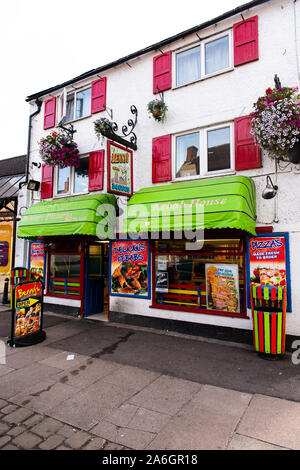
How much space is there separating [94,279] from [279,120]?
24.3 feet

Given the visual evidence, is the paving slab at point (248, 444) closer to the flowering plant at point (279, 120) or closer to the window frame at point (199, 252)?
the window frame at point (199, 252)

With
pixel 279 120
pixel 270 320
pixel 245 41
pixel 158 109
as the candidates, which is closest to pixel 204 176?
pixel 279 120

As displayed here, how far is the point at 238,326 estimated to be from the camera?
22.3ft

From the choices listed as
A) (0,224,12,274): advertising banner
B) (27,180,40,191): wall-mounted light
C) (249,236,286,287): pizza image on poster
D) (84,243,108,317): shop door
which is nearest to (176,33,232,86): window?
(249,236,286,287): pizza image on poster

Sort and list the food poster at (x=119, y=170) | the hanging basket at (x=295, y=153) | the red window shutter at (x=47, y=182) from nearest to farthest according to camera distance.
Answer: the hanging basket at (x=295, y=153) → the food poster at (x=119, y=170) → the red window shutter at (x=47, y=182)

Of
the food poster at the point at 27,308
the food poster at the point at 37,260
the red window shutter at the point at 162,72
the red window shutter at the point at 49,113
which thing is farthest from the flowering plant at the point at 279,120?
the food poster at the point at 37,260

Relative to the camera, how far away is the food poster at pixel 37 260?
1059cm

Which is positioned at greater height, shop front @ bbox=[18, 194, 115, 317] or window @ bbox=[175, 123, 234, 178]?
window @ bbox=[175, 123, 234, 178]

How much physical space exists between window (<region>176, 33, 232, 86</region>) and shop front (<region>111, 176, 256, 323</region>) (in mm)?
3295

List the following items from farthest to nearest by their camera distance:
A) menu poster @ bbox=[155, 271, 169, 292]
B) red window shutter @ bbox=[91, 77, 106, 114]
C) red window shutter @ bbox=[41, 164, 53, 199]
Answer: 1. red window shutter @ bbox=[41, 164, 53, 199]
2. red window shutter @ bbox=[91, 77, 106, 114]
3. menu poster @ bbox=[155, 271, 169, 292]

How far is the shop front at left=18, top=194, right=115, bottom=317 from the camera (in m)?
8.25

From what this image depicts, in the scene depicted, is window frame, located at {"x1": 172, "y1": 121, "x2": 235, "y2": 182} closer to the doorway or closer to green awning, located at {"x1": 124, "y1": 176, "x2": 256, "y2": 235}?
green awning, located at {"x1": 124, "y1": 176, "x2": 256, "y2": 235}

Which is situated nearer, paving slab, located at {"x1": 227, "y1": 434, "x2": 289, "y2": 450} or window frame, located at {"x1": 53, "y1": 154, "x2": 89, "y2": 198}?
paving slab, located at {"x1": 227, "y1": 434, "x2": 289, "y2": 450}

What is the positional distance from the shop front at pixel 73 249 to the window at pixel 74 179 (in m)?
0.68
